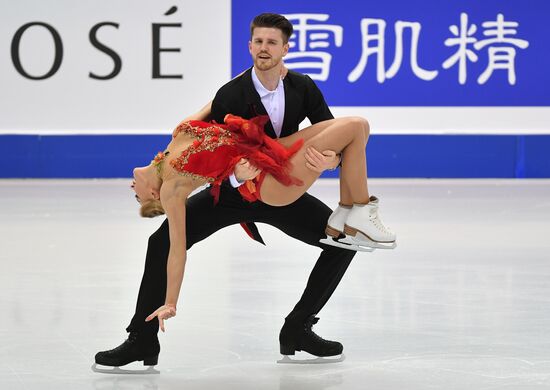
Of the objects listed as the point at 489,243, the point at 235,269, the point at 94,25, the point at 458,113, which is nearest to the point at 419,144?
the point at 458,113

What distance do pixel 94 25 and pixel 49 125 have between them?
1.15 metres

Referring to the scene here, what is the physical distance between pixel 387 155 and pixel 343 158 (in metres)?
8.44

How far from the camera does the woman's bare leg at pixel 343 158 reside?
3.22 m

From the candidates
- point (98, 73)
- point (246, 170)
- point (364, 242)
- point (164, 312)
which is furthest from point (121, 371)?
point (98, 73)

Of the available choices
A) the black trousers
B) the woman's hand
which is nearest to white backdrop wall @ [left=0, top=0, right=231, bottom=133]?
the black trousers

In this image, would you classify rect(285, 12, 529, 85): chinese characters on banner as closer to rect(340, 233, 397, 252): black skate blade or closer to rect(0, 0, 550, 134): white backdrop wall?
rect(0, 0, 550, 134): white backdrop wall

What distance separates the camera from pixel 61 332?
13.0ft

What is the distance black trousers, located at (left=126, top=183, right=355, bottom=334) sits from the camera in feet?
11.1

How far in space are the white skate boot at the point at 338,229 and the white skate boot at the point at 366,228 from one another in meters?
0.03

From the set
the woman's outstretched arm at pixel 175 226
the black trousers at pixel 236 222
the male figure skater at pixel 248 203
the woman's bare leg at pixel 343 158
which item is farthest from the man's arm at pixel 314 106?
the woman's outstretched arm at pixel 175 226

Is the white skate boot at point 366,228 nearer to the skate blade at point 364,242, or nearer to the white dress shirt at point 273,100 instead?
the skate blade at point 364,242

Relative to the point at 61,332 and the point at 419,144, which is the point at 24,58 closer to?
the point at 419,144

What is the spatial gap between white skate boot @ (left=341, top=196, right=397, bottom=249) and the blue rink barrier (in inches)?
328

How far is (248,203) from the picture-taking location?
11.2 ft
